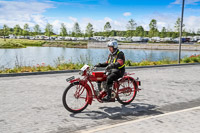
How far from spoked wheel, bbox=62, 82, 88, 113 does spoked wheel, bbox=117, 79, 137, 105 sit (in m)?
1.07

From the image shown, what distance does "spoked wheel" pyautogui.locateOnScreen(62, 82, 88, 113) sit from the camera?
5.10m

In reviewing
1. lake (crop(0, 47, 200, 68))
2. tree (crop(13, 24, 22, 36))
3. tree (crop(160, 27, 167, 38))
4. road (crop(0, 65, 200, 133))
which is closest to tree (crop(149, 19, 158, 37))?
tree (crop(160, 27, 167, 38))

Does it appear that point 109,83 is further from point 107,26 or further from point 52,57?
point 107,26

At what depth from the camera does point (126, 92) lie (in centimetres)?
608

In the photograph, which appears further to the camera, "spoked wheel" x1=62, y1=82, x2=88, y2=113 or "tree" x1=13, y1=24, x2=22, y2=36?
"tree" x1=13, y1=24, x2=22, y2=36

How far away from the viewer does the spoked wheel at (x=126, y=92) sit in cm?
598

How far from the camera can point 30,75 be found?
10953 millimetres

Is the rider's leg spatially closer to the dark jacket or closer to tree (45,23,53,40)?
the dark jacket

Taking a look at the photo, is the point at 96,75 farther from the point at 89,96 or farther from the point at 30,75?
the point at 30,75

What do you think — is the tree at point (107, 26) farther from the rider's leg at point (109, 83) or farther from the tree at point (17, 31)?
the rider's leg at point (109, 83)

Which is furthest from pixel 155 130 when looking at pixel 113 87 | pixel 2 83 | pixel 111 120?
pixel 2 83

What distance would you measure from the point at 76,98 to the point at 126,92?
5.05 feet

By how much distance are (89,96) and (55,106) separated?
3.54 ft

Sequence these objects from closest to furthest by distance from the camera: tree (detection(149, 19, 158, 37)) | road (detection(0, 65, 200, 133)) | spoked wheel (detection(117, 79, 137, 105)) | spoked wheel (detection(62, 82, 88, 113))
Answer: road (detection(0, 65, 200, 133)), spoked wheel (detection(62, 82, 88, 113)), spoked wheel (detection(117, 79, 137, 105)), tree (detection(149, 19, 158, 37))
